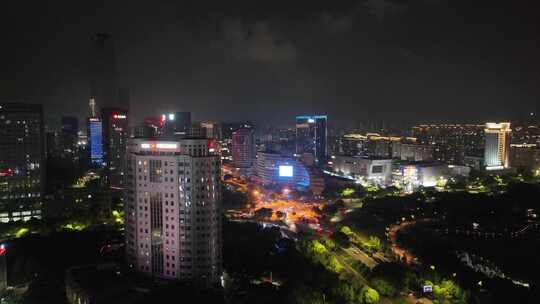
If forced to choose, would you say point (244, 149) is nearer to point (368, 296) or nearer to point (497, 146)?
point (497, 146)

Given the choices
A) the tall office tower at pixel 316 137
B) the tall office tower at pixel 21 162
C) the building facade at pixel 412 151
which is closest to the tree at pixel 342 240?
the tall office tower at pixel 21 162

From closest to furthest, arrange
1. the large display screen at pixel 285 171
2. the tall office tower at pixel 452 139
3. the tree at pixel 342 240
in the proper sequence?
1. the tree at pixel 342 240
2. the large display screen at pixel 285 171
3. the tall office tower at pixel 452 139

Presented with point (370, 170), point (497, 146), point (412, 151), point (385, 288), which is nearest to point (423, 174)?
point (370, 170)

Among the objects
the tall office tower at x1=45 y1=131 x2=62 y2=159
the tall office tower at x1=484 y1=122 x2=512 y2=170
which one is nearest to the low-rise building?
the tall office tower at x1=484 y1=122 x2=512 y2=170

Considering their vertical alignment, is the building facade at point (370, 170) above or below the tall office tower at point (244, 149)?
below

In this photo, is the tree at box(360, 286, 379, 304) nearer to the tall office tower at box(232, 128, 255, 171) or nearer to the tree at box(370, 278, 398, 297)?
the tree at box(370, 278, 398, 297)

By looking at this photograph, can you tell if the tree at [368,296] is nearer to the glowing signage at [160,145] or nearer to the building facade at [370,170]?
the glowing signage at [160,145]

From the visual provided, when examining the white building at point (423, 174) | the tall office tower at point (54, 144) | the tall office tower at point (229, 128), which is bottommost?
the white building at point (423, 174)

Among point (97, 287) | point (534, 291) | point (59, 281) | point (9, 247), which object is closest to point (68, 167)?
point (9, 247)
